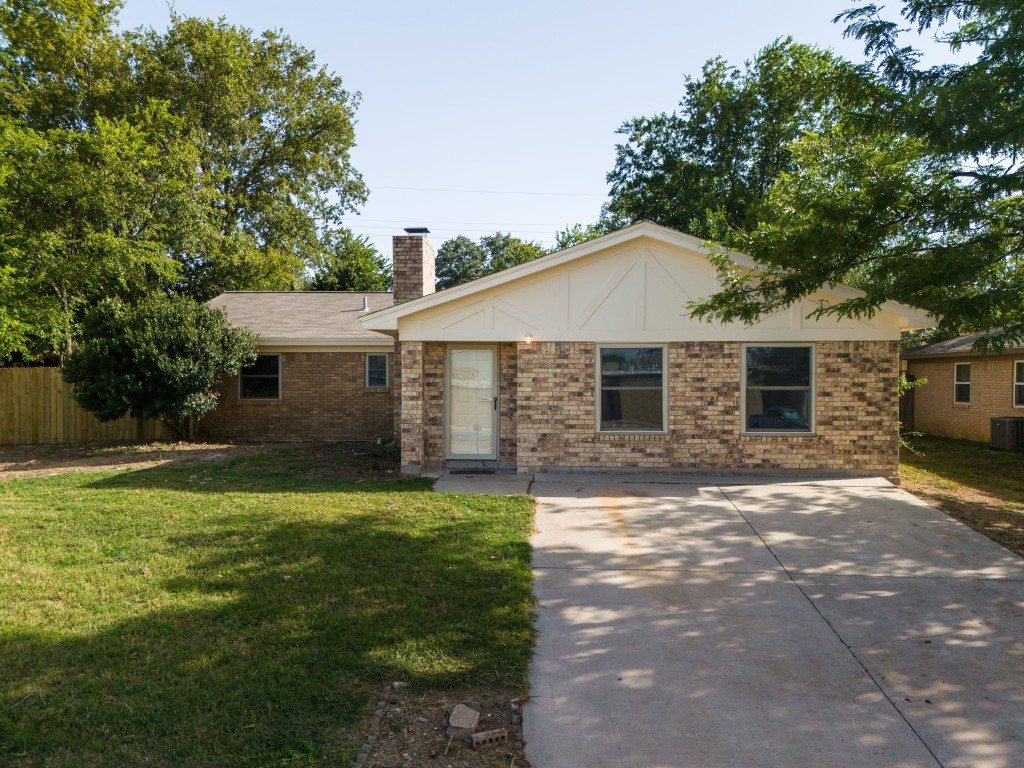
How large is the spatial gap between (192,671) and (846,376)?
10.3m

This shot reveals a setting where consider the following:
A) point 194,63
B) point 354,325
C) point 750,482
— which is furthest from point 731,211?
point 194,63

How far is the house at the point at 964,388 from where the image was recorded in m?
18.0

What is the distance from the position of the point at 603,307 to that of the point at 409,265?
4128 mm

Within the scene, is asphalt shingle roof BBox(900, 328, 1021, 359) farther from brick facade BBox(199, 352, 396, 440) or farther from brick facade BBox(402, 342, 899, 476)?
Answer: brick facade BBox(199, 352, 396, 440)

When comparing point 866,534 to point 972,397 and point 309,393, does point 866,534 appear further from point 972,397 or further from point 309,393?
point 972,397

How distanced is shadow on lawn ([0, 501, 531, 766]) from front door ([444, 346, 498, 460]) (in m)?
5.13

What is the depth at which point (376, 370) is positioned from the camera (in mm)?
17203

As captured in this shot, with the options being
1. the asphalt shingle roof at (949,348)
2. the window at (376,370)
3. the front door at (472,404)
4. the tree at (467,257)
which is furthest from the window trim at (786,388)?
the tree at (467,257)

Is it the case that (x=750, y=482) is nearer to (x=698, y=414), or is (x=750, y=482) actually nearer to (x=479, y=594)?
(x=698, y=414)

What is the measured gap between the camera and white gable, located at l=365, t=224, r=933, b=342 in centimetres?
1125

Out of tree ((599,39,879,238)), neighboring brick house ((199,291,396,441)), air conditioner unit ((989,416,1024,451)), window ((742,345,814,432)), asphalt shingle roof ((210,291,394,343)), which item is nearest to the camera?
window ((742,345,814,432))

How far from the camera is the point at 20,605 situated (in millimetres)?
5531

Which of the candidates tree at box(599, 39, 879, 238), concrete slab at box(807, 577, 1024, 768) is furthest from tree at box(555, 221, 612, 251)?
concrete slab at box(807, 577, 1024, 768)

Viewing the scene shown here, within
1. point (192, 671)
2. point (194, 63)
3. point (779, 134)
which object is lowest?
point (192, 671)
